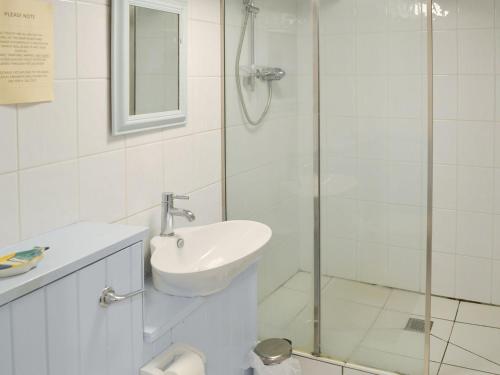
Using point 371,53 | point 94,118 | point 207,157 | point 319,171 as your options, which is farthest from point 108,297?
point 371,53

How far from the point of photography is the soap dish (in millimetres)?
1272

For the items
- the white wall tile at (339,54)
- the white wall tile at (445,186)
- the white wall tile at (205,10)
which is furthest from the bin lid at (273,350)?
the white wall tile at (205,10)

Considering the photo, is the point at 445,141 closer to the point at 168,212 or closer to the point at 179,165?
the point at 179,165

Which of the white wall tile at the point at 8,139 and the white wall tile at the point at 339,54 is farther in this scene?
the white wall tile at the point at 339,54

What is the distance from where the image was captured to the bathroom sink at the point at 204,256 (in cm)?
181

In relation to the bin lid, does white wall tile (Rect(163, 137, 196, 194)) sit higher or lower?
higher

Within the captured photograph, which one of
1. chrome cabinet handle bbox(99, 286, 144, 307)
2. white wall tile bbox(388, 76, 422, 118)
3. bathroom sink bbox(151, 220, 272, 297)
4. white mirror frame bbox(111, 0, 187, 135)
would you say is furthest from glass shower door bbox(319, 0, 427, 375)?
chrome cabinet handle bbox(99, 286, 144, 307)

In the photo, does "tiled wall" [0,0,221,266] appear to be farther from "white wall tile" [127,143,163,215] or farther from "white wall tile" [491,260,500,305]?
"white wall tile" [491,260,500,305]

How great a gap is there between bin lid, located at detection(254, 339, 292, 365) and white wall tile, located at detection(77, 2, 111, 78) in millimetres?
1319

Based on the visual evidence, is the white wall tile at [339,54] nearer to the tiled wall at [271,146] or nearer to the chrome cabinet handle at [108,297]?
the tiled wall at [271,146]

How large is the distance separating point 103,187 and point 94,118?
228mm

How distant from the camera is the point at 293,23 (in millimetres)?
2436

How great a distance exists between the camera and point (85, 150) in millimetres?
1762

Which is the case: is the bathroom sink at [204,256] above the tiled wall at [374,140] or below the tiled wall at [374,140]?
below
